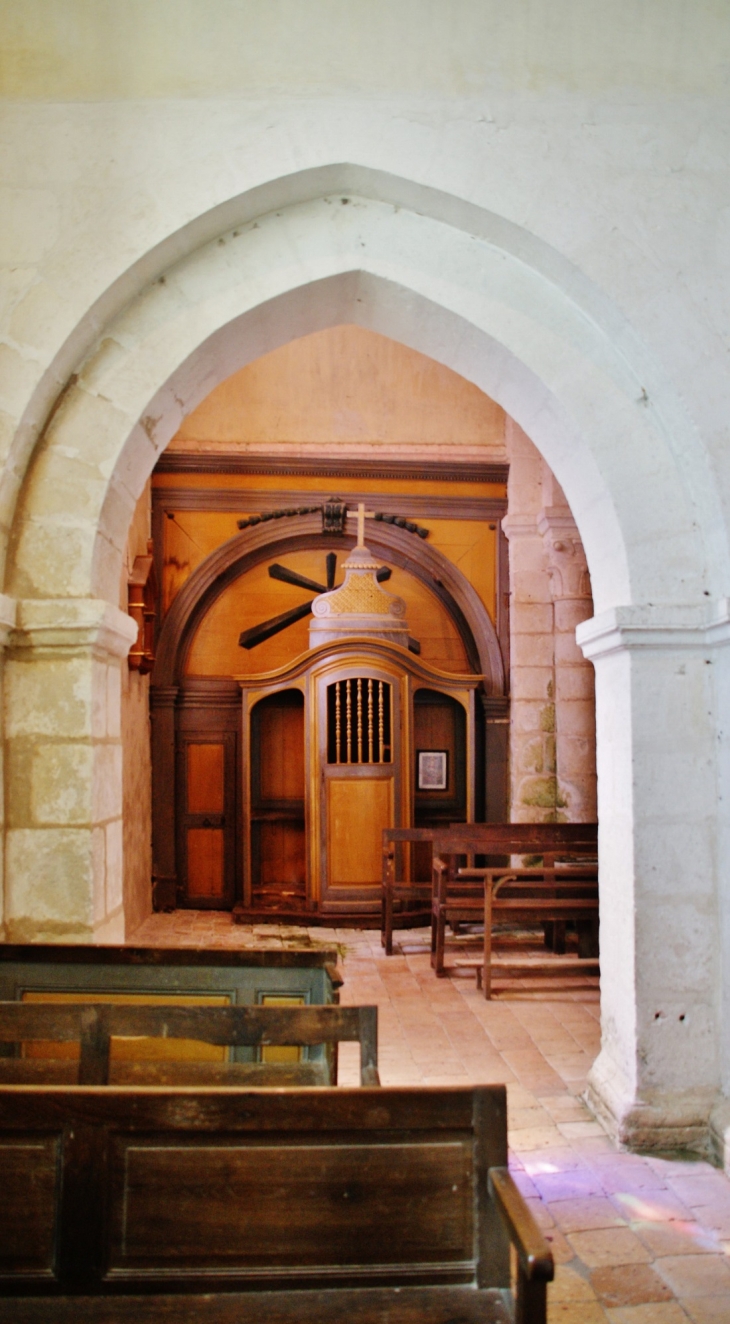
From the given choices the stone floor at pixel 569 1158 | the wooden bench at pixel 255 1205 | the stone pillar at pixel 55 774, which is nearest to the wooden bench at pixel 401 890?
the stone floor at pixel 569 1158

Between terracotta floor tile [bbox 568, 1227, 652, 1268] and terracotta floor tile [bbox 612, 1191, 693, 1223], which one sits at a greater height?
terracotta floor tile [bbox 612, 1191, 693, 1223]

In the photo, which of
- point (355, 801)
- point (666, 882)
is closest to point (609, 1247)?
point (666, 882)

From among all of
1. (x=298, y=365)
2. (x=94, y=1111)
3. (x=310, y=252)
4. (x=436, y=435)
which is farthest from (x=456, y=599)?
(x=94, y=1111)

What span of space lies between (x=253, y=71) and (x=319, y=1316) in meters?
3.75

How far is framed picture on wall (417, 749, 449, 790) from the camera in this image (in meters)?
7.84

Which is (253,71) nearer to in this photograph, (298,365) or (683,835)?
(683,835)

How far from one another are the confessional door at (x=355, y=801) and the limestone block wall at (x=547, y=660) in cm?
102

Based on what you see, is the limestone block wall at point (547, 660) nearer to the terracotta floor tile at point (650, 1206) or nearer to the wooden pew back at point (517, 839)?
the wooden pew back at point (517, 839)

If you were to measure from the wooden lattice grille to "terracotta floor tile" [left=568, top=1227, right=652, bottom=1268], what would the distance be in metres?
4.52

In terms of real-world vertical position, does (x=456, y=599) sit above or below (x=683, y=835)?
above

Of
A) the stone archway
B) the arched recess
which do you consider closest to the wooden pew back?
the arched recess

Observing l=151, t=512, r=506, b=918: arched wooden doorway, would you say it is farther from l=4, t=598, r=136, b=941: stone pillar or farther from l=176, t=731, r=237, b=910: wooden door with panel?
l=4, t=598, r=136, b=941: stone pillar

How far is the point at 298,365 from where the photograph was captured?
7.90 m

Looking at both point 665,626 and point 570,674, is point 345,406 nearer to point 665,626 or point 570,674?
point 570,674
